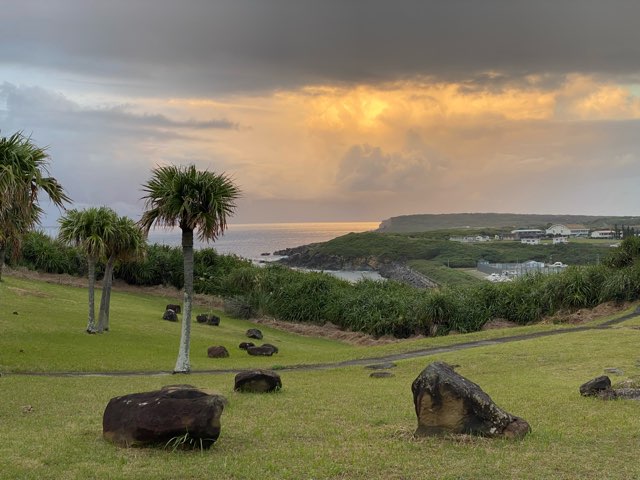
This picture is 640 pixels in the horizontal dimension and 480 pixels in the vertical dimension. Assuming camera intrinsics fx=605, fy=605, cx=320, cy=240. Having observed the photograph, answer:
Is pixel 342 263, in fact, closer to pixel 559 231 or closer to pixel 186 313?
pixel 559 231

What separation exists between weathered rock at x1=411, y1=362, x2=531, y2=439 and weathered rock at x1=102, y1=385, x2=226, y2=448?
150 inches

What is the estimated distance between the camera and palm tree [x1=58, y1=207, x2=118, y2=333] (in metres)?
29.9

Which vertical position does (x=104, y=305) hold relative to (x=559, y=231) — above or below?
below

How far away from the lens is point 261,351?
31125 millimetres

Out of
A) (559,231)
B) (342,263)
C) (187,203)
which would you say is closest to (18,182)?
(187,203)

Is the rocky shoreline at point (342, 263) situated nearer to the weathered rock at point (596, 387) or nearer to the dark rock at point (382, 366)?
the dark rock at point (382, 366)

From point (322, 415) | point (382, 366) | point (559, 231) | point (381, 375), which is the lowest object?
point (382, 366)

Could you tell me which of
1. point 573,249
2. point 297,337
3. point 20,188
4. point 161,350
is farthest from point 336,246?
point 20,188

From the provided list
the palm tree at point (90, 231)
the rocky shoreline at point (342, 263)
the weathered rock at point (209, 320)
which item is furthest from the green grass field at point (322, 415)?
the rocky shoreline at point (342, 263)

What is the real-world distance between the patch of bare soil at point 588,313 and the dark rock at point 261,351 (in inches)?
753

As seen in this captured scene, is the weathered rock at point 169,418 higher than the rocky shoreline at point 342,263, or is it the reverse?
the weathered rock at point 169,418

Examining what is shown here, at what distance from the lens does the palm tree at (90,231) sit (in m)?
29.9

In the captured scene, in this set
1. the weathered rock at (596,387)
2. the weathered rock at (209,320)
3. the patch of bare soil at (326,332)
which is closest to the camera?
the weathered rock at (596,387)

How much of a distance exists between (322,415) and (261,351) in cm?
1730
